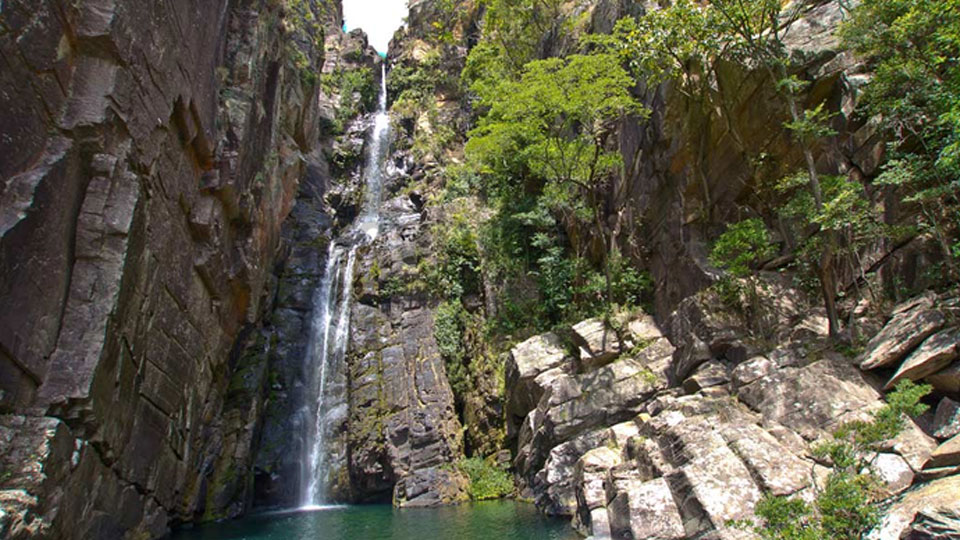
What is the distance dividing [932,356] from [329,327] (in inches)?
956

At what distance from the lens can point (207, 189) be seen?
18.3 m

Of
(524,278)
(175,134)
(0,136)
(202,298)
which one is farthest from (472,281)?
(0,136)

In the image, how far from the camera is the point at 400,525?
16516 mm

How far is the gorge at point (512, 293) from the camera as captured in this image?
10219 millimetres

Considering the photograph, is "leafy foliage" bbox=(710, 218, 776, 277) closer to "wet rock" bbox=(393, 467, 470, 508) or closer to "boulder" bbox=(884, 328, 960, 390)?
"boulder" bbox=(884, 328, 960, 390)

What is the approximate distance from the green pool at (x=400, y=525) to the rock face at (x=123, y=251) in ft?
6.82

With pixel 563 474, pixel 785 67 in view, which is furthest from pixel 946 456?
pixel 785 67

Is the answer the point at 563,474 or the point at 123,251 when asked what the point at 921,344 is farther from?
the point at 123,251

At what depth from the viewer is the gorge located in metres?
10.2

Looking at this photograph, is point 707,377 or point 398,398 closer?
point 707,377

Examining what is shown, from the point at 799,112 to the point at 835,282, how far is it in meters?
5.17

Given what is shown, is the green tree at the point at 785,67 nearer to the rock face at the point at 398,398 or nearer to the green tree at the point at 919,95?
the green tree at the point at 919,95

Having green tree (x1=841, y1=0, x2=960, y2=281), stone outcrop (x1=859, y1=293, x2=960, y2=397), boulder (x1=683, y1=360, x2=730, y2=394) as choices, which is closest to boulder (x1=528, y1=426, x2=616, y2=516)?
boulder (x1=683, y1=360, x2=730, y2=394)

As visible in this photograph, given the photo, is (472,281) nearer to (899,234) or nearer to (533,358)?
(533,358)
